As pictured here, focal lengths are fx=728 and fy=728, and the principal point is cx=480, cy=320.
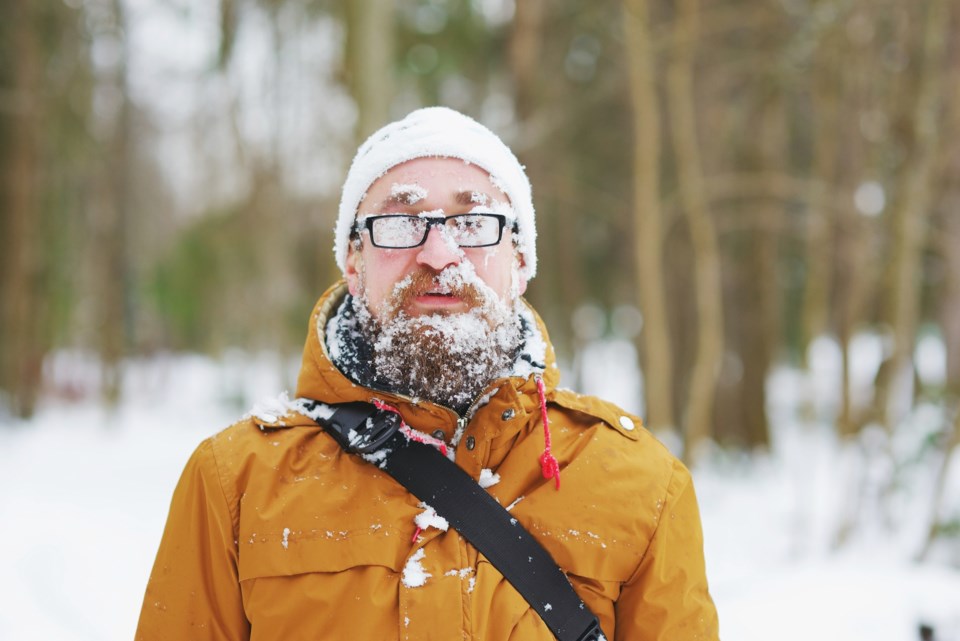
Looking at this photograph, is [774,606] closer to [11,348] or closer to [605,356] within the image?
[11,348]

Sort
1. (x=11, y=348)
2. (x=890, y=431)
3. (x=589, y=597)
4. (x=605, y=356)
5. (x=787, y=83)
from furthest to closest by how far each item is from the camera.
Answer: (x=605, y=356)
(x=11, y=348)
(x=787, y=83)
(x=890, y=431)
(x=589, y=597)

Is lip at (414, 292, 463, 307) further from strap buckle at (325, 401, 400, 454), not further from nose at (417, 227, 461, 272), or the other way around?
strap buckle at (325, 401, 400, 454)

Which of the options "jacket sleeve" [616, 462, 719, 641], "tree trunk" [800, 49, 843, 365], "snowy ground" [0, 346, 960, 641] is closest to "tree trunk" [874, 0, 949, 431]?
"tree trunk" [800, 49, 843, 365]

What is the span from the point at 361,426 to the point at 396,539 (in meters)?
0.25

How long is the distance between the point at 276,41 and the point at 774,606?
11372 millimetres

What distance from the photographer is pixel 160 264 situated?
1642 centimetres

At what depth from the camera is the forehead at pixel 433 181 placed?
1.67 metres

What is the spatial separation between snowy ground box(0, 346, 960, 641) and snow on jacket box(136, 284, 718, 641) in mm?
2079

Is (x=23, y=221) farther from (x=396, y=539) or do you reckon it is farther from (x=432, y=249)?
(x=396, y=539)

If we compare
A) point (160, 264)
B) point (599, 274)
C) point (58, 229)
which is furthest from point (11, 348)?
point (599, 274)

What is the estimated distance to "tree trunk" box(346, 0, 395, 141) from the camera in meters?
4.60

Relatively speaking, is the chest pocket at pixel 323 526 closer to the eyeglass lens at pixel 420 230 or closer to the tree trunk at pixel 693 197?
the eyeglass lens at pixel 420 230

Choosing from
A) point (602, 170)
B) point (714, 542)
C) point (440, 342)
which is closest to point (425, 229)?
point (440, 342)

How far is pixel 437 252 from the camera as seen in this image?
1601mm
